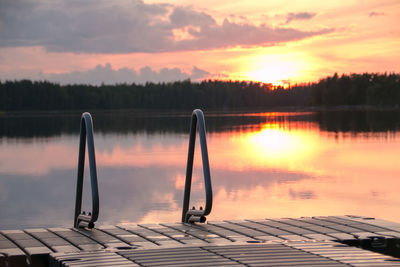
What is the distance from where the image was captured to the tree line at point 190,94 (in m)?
111

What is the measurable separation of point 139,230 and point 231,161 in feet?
58.5

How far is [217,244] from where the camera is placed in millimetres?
6664

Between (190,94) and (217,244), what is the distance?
387ft

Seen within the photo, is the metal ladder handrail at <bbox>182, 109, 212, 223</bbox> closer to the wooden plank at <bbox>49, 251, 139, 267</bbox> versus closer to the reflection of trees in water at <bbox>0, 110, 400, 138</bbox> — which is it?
the wooden plank at <bbox>49, 251, 139, 267</bbox>

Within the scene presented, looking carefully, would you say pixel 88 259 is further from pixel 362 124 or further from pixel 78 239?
pixel 362 124

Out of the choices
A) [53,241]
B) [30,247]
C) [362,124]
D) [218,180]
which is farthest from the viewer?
[362,124]

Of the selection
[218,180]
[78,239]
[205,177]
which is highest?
[205,177]

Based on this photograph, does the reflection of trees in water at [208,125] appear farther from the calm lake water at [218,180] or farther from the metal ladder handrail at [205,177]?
the metal ladder handrail at [205,177]

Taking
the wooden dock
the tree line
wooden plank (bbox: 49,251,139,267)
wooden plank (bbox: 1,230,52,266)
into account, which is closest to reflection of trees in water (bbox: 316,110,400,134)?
the wooden dock

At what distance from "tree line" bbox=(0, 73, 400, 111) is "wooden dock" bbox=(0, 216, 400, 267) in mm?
100377

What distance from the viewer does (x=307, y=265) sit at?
18.6ft

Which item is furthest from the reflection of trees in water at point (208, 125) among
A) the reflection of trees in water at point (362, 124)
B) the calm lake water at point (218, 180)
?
the calm lake water at point (218, 180)

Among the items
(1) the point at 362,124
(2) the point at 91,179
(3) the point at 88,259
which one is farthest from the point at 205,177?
(1) the point at 362,124

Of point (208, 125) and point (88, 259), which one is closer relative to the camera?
point (88, 259)
